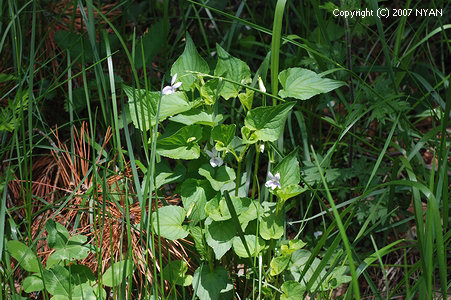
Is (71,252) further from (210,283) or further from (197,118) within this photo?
(197,118)

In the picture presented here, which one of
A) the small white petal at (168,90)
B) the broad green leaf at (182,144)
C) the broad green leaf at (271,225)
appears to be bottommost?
the broad green leaf at (271,225)

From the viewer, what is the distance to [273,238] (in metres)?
1.56

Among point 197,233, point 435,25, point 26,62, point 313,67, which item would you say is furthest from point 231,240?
point 435,25

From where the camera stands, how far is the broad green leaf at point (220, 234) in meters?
1.51

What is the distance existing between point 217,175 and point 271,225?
198mm

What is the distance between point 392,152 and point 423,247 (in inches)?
31.4

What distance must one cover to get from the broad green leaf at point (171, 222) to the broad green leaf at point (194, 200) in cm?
3

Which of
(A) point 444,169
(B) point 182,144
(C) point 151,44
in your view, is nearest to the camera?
(A) point 444,169

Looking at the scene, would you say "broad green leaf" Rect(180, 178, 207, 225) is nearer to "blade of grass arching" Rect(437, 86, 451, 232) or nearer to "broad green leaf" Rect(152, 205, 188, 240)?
"broad green leaf" Rect(152, 205, 188, 240)

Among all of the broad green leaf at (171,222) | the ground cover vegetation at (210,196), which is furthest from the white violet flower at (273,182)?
the broad green leaf at (171,222)

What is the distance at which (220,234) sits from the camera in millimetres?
1528

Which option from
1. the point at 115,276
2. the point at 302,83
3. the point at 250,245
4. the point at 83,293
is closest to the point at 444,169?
the point at 302,83

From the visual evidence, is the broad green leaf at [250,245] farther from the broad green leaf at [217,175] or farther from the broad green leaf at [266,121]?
the broad green leaf at [266,121]

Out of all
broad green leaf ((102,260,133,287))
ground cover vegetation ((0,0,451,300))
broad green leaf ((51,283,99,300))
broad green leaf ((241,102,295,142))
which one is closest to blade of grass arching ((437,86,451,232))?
ground cover vegetation ((0,0,451,300))
